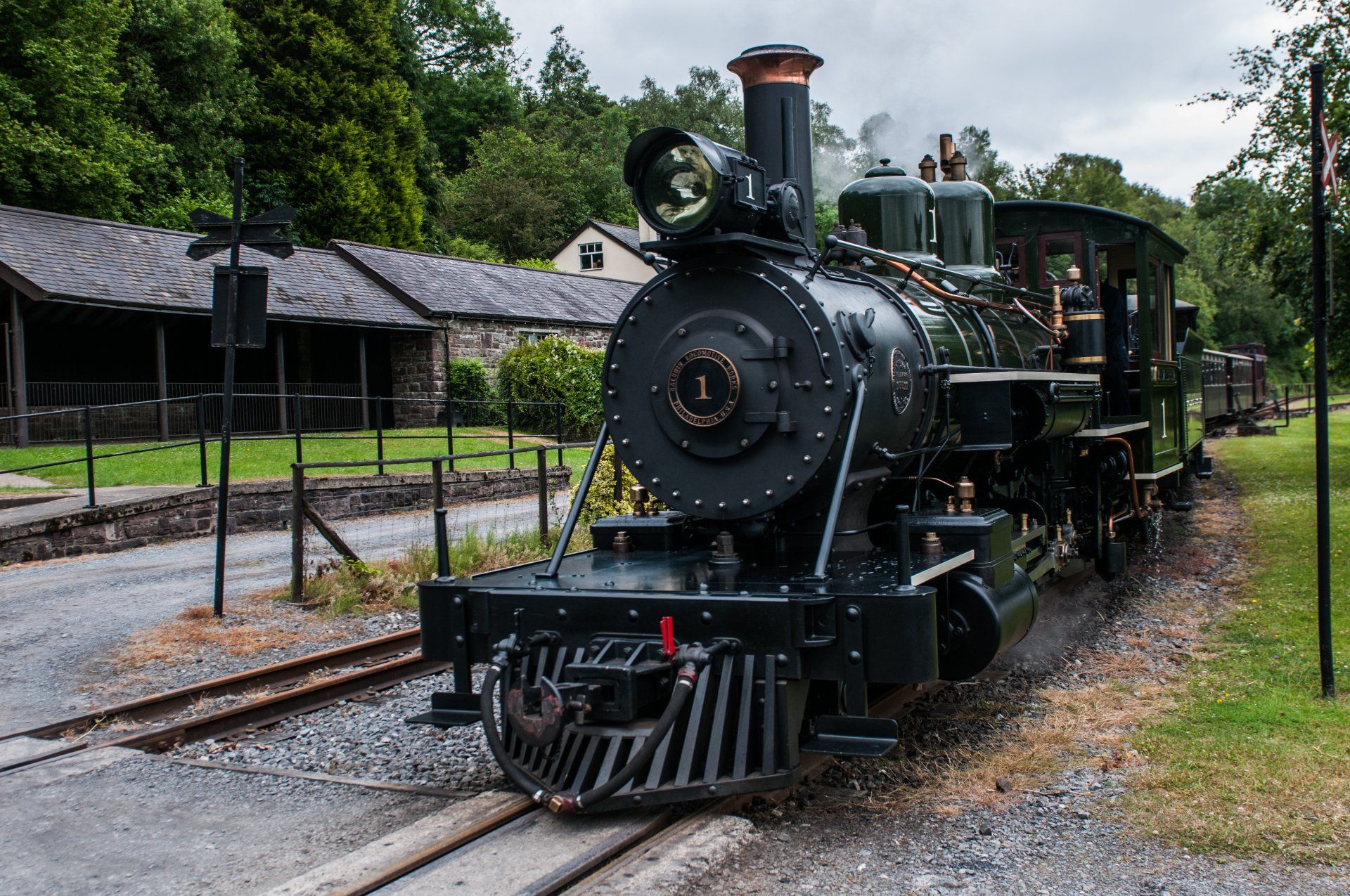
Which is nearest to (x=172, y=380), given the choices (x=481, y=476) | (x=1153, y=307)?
(x=481, y=476)

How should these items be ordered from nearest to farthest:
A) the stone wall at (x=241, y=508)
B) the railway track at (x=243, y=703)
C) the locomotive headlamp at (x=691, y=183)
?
1. the locomotive headlamp at (x=691, y=183)
2. the railway track at (x=243, y=703)
3. the stone wall at (x=241, y=508)

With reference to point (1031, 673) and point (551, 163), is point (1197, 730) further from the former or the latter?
point (551, 163)

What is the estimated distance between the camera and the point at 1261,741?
487cm

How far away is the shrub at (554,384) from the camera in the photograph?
2300cm

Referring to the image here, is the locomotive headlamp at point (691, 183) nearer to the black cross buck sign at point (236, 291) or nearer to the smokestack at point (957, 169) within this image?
the smokestack at point (957, 169)

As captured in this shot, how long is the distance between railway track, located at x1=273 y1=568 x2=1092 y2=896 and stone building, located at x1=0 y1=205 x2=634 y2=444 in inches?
473

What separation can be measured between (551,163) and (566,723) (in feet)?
148

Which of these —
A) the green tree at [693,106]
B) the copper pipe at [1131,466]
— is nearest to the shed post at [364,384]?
the copper pipe at [1131,466]

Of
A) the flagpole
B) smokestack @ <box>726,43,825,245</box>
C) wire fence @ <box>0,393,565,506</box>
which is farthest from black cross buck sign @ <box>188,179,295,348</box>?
the flagpole

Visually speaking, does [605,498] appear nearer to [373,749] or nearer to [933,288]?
[933,288]

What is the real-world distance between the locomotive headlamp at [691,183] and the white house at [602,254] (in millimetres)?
34993

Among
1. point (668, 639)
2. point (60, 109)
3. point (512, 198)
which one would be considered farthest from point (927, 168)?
point (512, 198)

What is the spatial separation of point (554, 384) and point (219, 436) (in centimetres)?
682

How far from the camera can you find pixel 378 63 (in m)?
37.1
